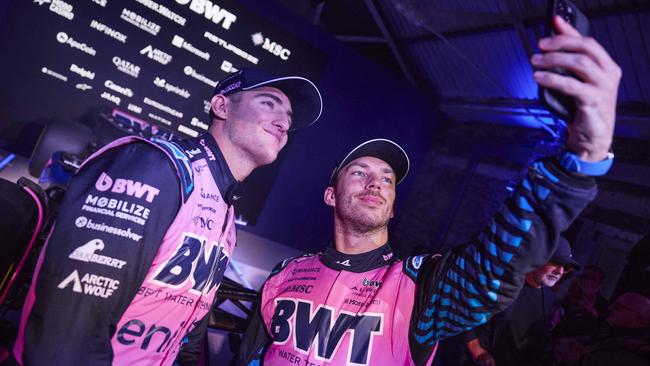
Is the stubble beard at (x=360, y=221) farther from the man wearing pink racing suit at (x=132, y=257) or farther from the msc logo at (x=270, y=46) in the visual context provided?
the msc logo at (x=270, y=46)

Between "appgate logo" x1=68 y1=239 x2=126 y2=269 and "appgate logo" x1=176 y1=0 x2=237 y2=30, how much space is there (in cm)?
576

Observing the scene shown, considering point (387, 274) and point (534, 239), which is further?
point (387, 274)

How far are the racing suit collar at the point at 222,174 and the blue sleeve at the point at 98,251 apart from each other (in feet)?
1.03

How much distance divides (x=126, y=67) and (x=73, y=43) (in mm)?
729

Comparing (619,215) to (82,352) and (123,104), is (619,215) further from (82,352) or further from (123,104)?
(123,104)

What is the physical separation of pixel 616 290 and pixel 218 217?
244 inches

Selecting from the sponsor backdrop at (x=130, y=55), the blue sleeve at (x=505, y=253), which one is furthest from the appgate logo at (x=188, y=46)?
the blue sleeve at (x=505, y=253)

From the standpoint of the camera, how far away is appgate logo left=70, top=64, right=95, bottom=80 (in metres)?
5.37

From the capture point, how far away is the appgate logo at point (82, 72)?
5371 mm

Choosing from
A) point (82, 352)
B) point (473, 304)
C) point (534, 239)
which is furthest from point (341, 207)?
point (82, 352)

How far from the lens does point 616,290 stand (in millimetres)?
5246

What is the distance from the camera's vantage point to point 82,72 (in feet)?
17.7

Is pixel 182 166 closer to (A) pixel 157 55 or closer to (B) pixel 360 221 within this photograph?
(B) pixel 360 221

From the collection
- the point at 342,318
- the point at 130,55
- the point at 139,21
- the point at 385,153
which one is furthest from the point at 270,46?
the point at 342,318
